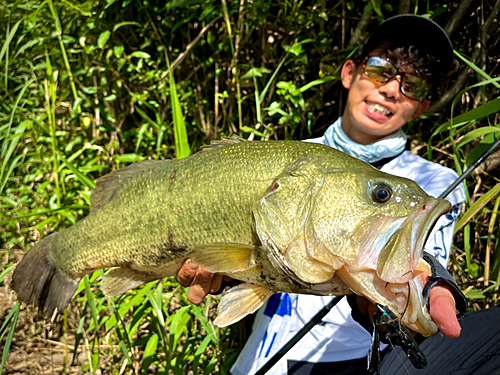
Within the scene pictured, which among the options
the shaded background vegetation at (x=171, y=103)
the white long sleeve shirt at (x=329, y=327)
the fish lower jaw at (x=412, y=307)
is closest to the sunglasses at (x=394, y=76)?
the white long sleeve shirt at (x=329, y=327)

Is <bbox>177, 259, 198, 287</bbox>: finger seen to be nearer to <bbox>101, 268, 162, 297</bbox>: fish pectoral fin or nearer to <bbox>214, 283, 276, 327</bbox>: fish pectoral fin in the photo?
<bbox>101, 268, 162, 297</bbox>: fish pectoral fin

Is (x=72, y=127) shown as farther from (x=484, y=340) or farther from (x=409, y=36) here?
(x=484, y=340)

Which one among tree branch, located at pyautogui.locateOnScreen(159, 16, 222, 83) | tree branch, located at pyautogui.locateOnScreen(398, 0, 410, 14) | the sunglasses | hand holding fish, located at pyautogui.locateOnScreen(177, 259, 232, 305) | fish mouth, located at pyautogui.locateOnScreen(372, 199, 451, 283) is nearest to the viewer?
fish mouth, located at pyautogui.locateOnScreen(372, 199, 451, 283)

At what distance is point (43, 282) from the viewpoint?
177cm

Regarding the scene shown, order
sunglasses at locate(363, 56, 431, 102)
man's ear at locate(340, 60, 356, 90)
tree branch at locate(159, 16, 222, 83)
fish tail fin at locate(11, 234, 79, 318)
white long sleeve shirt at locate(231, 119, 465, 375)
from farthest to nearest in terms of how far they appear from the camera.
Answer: tree branch at locate(159, 16, 222, 83), man's ear at locate(340, 60, 356, 90), sunglasses at locate(363, 56, 431, 102), white long sleeve shirt at locate(231, 119, 465, 375), fish tail fin at locate(11, 234, 79, 318)

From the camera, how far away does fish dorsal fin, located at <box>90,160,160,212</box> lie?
5.34 ft

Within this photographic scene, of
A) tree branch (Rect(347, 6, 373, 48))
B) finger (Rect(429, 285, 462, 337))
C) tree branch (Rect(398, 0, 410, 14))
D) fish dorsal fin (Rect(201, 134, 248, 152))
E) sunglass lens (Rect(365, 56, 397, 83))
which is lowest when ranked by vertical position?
finger (Rect(429, 285, 462, 337))

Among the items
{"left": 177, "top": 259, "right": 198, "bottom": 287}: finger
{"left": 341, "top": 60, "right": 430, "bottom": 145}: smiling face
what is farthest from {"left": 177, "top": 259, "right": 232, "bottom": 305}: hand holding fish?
{"left": 341, "top": 60, "right": 430, "bottom": 145}: smiling face

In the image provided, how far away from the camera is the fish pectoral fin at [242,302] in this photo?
1.33 metres

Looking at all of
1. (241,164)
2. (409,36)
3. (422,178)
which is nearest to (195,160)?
(241,164)

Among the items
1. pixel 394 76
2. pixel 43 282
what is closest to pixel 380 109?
pixel 394 76

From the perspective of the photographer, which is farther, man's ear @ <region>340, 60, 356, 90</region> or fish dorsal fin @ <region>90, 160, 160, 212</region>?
man's ear @ <region>340, 60, 356, 90</region>

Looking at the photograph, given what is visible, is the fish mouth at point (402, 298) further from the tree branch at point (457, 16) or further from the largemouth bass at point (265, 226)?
the tree branch at point (457, 16)

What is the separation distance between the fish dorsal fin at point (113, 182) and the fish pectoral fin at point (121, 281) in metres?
0.29
